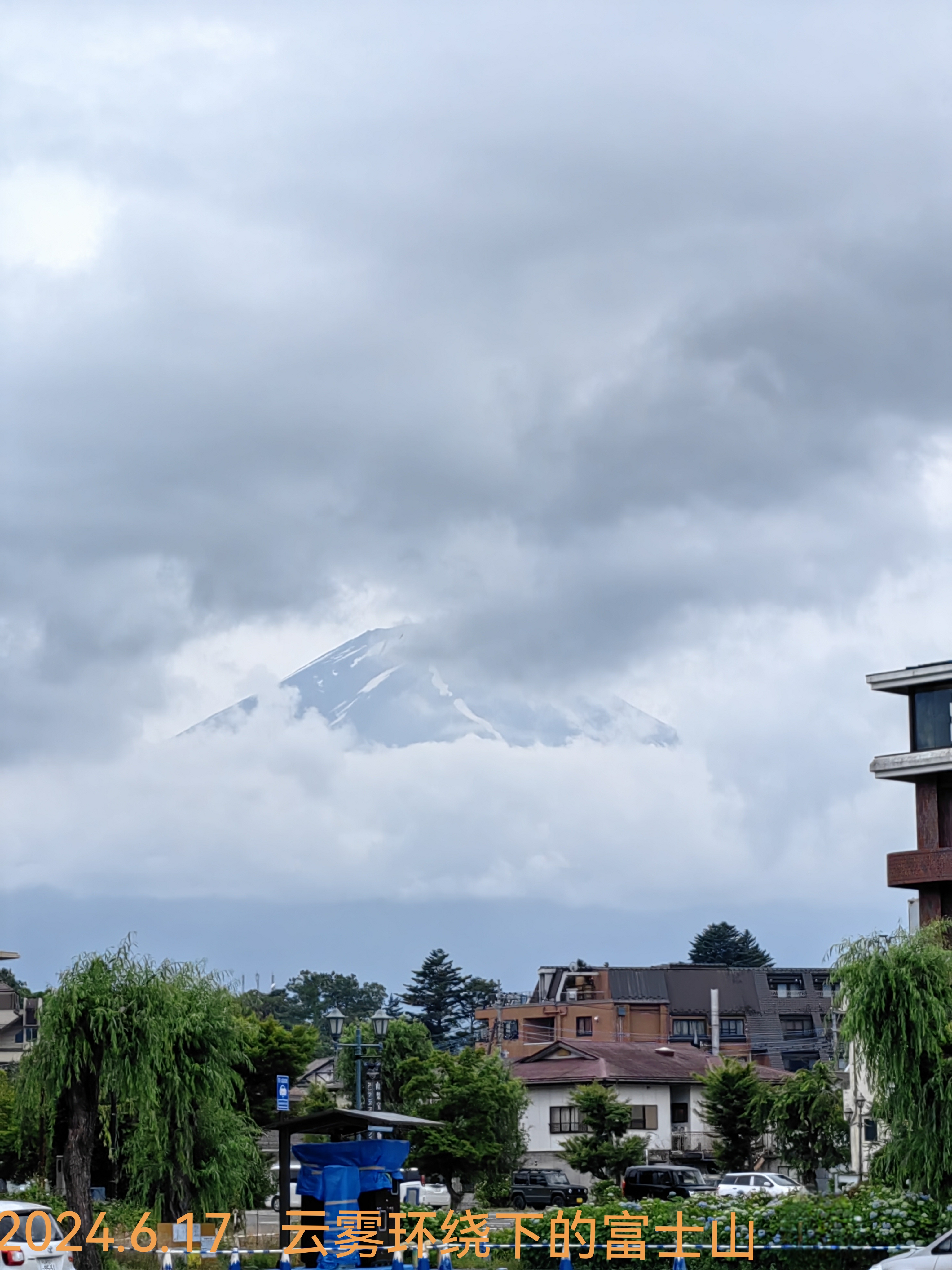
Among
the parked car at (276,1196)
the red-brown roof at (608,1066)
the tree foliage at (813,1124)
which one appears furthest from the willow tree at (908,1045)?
the red-brown roof at (608,1066)

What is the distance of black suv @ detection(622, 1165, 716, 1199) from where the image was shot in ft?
177

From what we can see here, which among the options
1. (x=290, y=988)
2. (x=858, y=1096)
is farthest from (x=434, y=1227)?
(x=290, y=988)

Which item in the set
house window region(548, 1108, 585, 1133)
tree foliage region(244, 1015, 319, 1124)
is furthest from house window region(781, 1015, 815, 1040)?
tree foliage region(244, 1015, 319, 1124)

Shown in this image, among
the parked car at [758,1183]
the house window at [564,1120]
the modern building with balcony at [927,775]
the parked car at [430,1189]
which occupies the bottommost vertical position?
the parked car at [430,1189]

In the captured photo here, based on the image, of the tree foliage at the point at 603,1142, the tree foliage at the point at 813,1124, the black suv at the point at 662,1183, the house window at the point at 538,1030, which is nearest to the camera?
the tree foliage at the point at 813,1124

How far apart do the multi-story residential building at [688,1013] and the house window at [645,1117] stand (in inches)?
610

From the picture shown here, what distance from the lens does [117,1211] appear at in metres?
30.8

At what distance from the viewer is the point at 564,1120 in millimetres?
73062

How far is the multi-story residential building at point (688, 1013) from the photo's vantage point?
92.4m

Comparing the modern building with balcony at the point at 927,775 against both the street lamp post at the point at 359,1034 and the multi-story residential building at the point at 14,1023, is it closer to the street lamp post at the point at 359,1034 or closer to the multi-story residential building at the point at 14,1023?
the street lamp post at the point at 359,1034

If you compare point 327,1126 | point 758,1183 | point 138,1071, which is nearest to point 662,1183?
point 758,1183

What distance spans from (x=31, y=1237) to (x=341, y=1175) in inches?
261

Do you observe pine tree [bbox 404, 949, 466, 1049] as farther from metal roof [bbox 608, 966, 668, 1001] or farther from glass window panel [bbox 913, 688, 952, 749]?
glass window panel [bbox 913, 688, 952, 749]

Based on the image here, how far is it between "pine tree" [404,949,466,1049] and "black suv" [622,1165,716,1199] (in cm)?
7582
